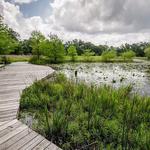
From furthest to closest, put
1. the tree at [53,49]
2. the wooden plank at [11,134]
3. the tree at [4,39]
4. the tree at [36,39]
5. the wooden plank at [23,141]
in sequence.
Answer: the tree at [53,49] < the tree at [36,39] < the tree at [4,39] < the wooden plank at [11,134] < the wooden plank at [23,141]

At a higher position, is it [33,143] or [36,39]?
[36,39]

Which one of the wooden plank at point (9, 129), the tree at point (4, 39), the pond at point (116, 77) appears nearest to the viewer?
the wooden plank at point (9, 129)

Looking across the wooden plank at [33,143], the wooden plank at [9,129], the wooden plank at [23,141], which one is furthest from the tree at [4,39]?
the wooden plank at [33,143]

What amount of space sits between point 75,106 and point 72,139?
1800 mm

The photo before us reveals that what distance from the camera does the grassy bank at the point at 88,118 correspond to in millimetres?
3568

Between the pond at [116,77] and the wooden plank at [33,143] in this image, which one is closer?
the wooden plank at [33,143]

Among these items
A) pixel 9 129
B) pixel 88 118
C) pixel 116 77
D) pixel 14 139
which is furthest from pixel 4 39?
pixel 14 139

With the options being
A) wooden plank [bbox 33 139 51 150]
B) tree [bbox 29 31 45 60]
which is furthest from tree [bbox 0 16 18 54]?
wooden plank [bbox 33 139 51 150]

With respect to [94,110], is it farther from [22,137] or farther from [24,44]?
[24,44]

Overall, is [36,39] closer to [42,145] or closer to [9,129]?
[9,129]

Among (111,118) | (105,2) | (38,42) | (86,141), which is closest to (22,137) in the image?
(86,141)

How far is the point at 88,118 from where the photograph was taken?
4016 mm

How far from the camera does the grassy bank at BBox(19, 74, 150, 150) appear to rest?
3.57 metres

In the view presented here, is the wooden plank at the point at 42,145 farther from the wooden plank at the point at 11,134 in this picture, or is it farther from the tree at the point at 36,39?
the tree at the point at 36,39
